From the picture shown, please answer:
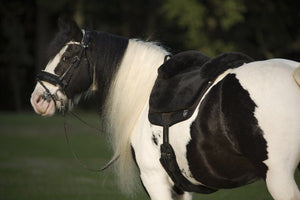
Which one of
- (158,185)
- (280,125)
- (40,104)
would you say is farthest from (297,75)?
(40,104)

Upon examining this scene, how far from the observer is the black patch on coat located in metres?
3.04

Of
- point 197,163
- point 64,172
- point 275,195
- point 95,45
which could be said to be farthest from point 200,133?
point 64,172

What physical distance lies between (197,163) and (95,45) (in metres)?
1.41

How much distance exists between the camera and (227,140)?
10.5 feet

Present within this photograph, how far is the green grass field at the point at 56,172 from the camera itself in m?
6.70

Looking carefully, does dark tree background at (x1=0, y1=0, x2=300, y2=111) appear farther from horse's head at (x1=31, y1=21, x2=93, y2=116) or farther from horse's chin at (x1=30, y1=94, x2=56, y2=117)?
horse's chin at (x1=30, y1=94, x2=56, y2=117)

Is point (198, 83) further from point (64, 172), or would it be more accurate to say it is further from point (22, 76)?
point (22, 76)

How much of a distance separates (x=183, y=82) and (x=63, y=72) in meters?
1.05

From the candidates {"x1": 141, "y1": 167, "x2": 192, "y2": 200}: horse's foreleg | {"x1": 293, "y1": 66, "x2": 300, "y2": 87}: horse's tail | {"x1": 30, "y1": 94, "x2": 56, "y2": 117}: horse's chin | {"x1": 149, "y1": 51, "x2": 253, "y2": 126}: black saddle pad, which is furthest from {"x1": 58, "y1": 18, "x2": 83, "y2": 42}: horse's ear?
{"x1": 293, "y1": 66, "x2": 300, "y2": 87}: horse's tail

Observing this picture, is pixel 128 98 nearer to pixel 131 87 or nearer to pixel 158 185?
pixel 131 87

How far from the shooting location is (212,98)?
129 inches

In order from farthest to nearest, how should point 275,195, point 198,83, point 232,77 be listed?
point 198,83 < point 232,77 < point 275,195

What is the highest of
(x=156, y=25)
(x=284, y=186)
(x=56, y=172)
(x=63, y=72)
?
(x=63, y=72)

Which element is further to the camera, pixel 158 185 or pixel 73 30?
pixel 73 30
